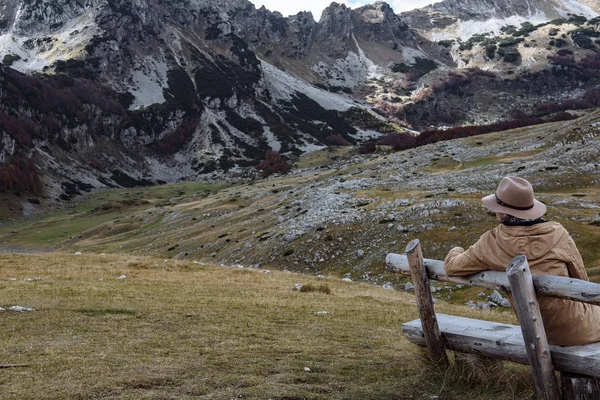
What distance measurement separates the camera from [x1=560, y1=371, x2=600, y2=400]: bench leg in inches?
275

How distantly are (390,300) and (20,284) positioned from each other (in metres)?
19.6

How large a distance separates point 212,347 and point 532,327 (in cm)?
791

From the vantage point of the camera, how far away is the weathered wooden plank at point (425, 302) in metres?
8.55

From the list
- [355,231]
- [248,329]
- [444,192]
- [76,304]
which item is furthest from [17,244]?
[248,329]

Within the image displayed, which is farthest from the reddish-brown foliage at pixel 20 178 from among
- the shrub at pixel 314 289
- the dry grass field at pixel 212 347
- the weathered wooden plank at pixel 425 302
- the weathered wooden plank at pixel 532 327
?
the weathered wooden plank at pixel 532 327

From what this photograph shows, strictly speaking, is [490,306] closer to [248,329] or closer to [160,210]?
[248,329]

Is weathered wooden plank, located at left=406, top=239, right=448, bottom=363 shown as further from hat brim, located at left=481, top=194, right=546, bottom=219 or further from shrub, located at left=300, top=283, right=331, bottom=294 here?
shrub, located at left=300, top=283, right=331, bottom=294

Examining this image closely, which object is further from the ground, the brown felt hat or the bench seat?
the brown felt hat

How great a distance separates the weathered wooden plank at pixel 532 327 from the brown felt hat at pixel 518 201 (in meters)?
0.81

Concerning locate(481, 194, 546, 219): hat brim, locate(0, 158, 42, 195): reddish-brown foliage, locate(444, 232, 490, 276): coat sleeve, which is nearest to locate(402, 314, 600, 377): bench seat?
locate(444, 232, 490, 276): coat sleeve

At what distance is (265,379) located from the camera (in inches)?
357

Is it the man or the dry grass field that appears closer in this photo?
the man

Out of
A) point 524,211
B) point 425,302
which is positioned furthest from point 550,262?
point 425,302

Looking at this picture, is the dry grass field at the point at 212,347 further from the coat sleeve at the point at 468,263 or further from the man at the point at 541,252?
the coat sleeve at the point at 468,263
